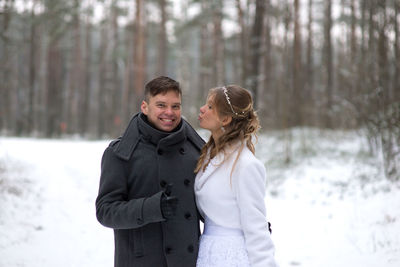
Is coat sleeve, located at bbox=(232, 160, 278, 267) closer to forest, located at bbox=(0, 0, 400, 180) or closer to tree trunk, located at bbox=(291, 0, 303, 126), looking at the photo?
forest, located at bbox=(0, 0, 400, 180)

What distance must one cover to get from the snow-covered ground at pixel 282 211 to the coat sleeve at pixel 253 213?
3.44 meters

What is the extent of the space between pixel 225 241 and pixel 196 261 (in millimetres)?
242

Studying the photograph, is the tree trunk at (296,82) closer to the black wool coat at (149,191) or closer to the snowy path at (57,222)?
the snowy path at (57,222)

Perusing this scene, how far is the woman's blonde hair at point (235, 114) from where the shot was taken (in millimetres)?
2268

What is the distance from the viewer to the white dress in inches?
81.4

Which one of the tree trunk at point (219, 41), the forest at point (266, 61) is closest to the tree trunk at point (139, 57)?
the forest at point (266, 61)

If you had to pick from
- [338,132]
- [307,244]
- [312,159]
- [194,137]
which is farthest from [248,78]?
[194,137]

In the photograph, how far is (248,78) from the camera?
11719 mm

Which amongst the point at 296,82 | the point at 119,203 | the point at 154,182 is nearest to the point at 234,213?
the point at 154,182

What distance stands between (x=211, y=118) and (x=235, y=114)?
164mm

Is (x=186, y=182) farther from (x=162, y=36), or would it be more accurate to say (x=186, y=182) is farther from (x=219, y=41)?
(x=162, y=36)

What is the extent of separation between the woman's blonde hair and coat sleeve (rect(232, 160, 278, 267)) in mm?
201

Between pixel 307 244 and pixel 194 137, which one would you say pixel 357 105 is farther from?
pixel 194 137

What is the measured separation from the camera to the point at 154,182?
2.26 meters
